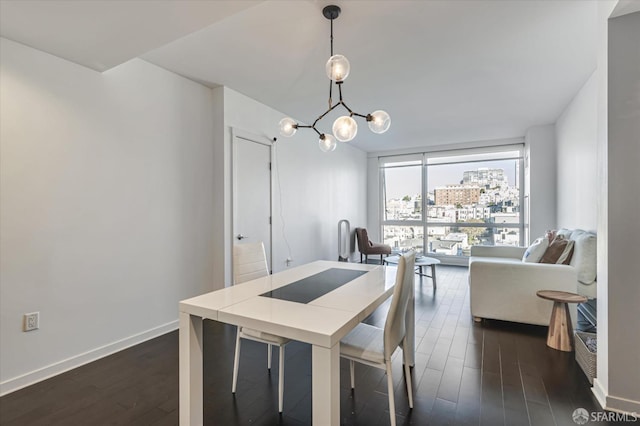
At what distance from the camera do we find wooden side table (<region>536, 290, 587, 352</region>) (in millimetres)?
2562

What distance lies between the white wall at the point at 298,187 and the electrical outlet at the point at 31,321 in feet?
5.05

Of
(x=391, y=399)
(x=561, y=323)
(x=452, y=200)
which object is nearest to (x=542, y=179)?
(x=452, y=200)

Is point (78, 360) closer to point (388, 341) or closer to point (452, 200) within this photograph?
point (388, 341)

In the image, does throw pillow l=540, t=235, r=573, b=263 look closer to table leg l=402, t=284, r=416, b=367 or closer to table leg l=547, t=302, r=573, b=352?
table leg l=547, t=302, r=573, b=352

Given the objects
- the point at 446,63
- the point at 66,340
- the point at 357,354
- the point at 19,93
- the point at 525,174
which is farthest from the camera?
the point at 525,174

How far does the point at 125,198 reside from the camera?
2.70 m

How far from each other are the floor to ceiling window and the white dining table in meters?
5.08

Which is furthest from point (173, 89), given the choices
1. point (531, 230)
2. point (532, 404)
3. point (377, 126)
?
point (531, 230)

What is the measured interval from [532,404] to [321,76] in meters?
3.15

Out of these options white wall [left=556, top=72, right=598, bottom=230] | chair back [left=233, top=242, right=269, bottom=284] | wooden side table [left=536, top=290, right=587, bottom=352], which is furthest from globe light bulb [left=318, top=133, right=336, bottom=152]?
white wall [left=556, top=72, right=598, bottom=230]

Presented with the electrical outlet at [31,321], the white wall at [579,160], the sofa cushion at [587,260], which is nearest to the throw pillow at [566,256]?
the sofa cushion at [587,260]

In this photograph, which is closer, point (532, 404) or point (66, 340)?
point (532, 404)

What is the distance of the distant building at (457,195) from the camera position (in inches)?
251

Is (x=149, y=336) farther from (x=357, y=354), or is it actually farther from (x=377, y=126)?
(x=377, y=126)
